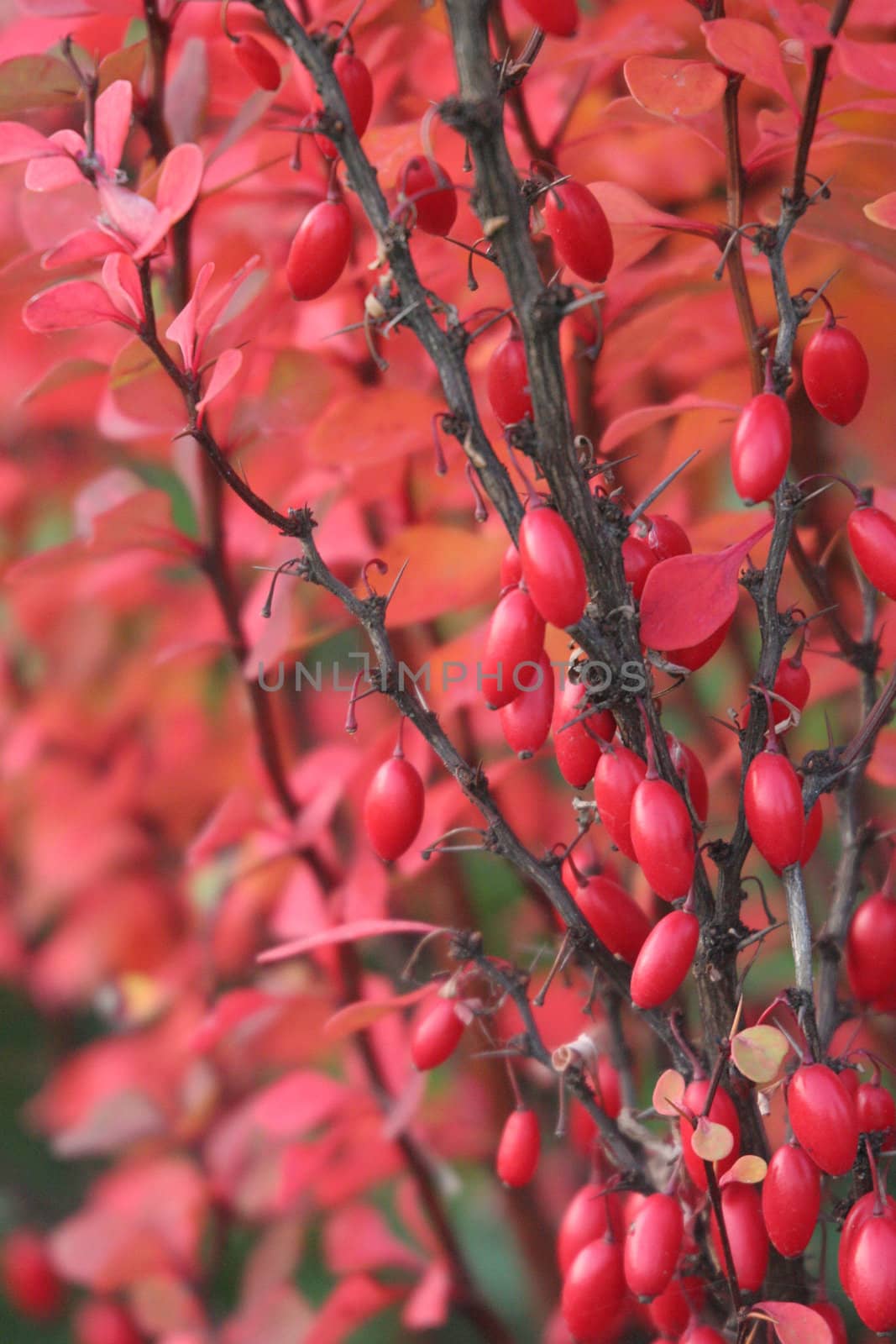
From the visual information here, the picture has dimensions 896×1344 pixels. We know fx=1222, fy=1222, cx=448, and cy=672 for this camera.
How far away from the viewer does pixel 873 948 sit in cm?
44

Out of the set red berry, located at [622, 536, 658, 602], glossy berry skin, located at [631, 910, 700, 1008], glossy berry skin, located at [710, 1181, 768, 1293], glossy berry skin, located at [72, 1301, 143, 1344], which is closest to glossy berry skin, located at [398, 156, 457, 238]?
red berry, located at [622, 536, 658, 602]

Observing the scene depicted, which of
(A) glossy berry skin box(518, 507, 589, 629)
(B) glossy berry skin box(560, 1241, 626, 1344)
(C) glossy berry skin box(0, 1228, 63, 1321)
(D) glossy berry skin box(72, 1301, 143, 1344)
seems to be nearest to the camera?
(A) glossy berry skin box(518, 507, 589, 629)

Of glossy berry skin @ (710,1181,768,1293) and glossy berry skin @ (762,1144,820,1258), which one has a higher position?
glossy berry skin @ (762,1144,820,1258)

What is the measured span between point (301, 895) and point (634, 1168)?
31cm

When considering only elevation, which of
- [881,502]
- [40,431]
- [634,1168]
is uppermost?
[881,502]

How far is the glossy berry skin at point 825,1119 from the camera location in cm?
35

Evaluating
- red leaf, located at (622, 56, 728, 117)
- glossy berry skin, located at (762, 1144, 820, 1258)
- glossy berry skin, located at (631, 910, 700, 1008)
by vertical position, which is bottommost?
glossy berry skin, located at (762, 1144, 820, 1258)

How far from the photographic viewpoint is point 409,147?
1.54 ft

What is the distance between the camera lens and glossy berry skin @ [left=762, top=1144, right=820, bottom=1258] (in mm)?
372

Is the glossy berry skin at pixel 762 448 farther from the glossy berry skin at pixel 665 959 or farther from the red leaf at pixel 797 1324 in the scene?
the red leaf at pixel 797 1324

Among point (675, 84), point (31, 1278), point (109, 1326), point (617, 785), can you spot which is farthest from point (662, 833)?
point (31, 1278)

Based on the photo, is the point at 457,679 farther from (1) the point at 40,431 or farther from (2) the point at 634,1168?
(1) the point at 40,431

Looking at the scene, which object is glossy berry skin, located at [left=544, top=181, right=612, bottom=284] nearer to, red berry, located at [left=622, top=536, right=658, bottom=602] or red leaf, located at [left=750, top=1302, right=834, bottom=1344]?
red berry, located at [left=622, top=536, right=658, bottom=602]

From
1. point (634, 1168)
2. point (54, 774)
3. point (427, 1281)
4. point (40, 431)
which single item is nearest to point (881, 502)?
point (634, 1168)
